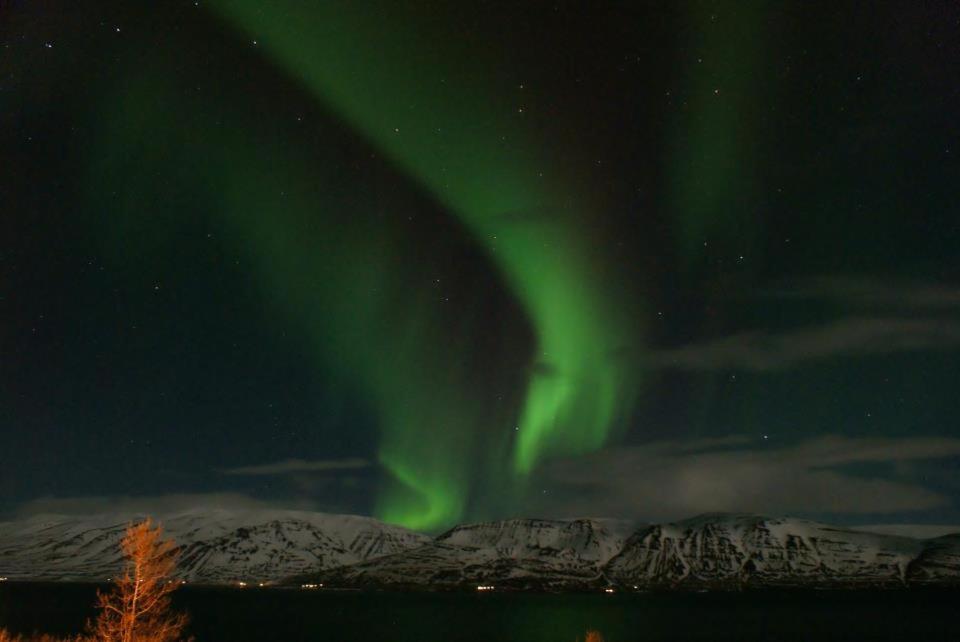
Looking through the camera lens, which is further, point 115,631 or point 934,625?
point 934,625

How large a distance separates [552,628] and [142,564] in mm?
168894

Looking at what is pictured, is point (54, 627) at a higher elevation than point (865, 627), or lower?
lower

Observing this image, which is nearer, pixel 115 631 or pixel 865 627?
pixel 115 631

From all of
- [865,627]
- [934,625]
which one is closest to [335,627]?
[865,627]

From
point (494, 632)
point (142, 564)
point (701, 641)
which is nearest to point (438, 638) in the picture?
point (494, 632)

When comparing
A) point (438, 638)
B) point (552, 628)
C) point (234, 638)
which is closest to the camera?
point (234, 638)

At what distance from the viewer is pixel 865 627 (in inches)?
7160

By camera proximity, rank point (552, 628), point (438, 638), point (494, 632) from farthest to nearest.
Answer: point (552, 628) < point (494, 632) < point (438, 638)

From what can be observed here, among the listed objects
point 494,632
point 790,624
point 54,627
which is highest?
point 790,624

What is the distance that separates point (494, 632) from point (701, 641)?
155 feet

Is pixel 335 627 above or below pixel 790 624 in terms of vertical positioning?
below

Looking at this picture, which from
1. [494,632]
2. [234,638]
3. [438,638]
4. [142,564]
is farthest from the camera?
[494,632]

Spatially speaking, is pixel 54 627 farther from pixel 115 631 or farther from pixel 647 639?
pixel 115 631

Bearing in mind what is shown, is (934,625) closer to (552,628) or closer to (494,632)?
(552,628)
